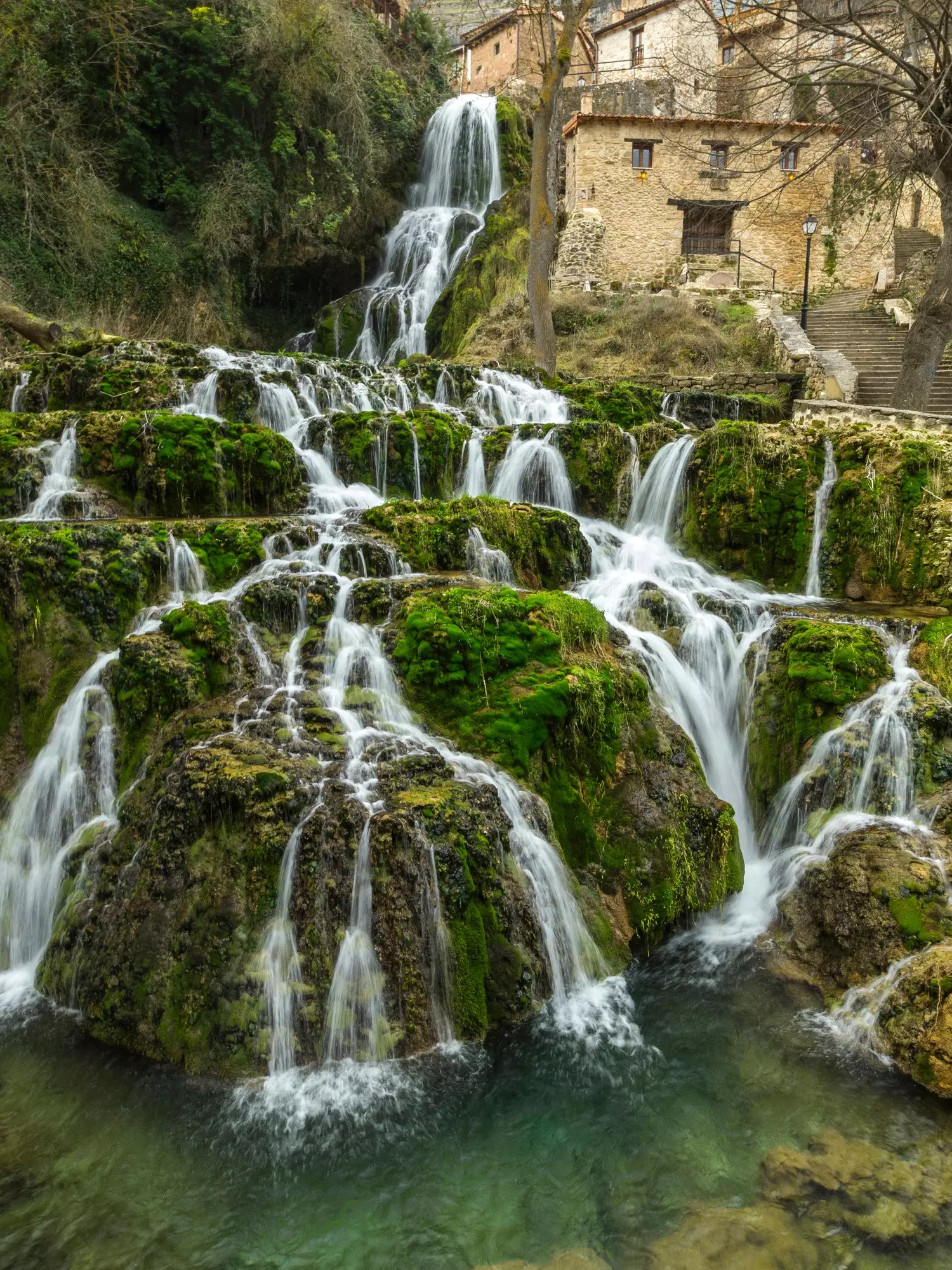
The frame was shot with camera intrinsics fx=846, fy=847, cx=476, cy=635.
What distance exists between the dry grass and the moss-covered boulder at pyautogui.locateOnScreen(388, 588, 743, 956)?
13.4m

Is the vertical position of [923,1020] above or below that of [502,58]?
below

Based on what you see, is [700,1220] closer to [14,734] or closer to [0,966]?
[0,966]

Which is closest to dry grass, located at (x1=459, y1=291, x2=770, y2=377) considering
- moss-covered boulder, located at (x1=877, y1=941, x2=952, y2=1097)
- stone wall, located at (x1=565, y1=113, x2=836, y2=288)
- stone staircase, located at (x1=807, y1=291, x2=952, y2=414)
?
stone staircase, located at (x1=807, y1=291, x2=952, y2=414)

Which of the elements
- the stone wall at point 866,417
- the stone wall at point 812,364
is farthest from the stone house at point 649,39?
the stone wall at point 866,417

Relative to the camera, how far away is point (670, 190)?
25.1 m

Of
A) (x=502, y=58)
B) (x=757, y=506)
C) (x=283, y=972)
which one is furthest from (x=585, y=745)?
(x=502, y=58)

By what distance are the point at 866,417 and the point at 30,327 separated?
13213mm

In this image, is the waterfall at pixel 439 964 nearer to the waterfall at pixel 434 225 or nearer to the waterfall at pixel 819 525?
the waterfall at pixel 819 525

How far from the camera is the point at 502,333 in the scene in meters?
20.3

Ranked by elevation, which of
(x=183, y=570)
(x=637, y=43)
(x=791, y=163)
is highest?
(x=637, y=43)

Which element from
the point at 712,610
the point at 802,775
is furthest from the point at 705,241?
the point at 802,775

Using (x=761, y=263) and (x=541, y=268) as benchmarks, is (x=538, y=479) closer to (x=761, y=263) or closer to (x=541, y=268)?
(x=541, y=268)

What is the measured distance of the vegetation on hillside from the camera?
639 inches

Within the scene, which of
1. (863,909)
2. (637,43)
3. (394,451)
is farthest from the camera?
(637,43)
